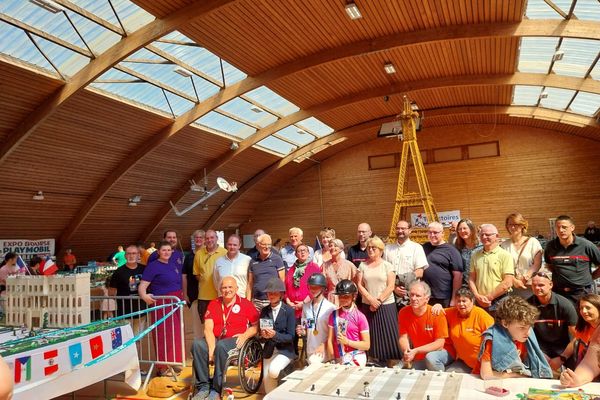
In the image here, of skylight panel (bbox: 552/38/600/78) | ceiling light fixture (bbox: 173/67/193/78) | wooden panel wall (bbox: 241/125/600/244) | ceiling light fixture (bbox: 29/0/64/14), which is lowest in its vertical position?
wooden panel wall (bbox: 241/125/600/244)

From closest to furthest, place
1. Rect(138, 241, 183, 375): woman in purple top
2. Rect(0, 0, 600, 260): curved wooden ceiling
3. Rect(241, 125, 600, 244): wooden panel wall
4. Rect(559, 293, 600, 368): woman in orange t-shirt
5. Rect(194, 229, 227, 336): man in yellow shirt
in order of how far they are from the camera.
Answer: Rect(559, 293, 600, 368): woman in orange t-shirt
Rect(138, 241, 183, 375): woman in purple top
Rect(194, 229, 227, 336): man in yellow shirt
Rect(0, 0, 600, 260): curved wooden ceiling
Rect(241, 125, 600, 244): wooden panel wall

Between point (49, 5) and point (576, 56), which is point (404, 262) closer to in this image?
point (49, 5)

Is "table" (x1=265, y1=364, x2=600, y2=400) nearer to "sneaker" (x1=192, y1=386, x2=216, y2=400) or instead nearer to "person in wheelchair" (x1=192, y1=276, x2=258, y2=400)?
"person in wheelchair" (x1=192, y1=276, x2=258, y2=400)

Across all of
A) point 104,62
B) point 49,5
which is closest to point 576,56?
point 104,62

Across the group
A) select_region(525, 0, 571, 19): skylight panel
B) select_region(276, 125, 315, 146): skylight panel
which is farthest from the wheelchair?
select_region(276, 125, 315, 146): skylight panel

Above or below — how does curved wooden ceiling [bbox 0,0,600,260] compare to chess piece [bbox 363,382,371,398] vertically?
above

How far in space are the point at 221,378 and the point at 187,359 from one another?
2.19m

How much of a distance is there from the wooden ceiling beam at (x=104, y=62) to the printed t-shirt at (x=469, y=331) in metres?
7.71

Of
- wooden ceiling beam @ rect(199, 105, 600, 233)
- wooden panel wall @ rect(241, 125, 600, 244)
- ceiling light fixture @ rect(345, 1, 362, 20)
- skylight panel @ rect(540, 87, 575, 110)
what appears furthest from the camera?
wooden panel wall @ rect(241, 125, 600, 244)

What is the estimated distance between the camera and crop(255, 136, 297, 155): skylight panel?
20547 millimetres

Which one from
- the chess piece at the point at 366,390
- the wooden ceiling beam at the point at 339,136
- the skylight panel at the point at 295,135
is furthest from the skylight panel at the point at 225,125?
the chess piece at the point at 366,390

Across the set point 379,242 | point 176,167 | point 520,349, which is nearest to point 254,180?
point 176,167

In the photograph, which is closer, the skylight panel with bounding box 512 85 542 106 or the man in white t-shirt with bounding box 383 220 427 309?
the man in white t-shirt with bounding box 383 220 427 309

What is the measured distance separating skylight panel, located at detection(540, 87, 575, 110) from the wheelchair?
15099 millimetres
